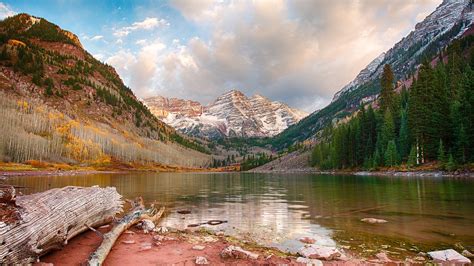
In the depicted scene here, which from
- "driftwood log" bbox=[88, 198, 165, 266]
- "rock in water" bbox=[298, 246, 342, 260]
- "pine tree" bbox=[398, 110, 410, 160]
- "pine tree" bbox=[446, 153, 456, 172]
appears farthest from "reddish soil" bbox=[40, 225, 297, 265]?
"pine tree" bbox=[398, 110, 410, 160]

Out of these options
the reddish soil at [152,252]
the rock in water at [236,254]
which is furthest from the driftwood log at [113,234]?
the rock in water at [236,254]

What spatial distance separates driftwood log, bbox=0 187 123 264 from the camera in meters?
8.34

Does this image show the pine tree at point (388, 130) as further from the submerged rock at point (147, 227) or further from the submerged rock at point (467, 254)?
the submerged rock at point (147, 227)

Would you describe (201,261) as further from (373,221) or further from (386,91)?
(386,91)

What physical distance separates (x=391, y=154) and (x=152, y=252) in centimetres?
8407

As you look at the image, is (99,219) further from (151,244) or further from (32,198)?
(32,198)

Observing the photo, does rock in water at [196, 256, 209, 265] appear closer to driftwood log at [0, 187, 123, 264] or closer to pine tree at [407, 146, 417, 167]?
driftwood log at [0, 187, 123, 264]

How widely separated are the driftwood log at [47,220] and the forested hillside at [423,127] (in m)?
63.0

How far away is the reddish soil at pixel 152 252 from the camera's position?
10.4m

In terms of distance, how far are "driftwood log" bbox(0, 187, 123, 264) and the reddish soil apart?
1.45 ft

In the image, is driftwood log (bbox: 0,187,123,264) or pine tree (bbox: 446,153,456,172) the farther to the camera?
pine tree (bbox: 446,153,456,172)

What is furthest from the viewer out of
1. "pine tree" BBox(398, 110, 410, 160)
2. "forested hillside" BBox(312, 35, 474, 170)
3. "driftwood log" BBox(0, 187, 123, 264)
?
"pine tree" BBox(398, 110, 410, 160)

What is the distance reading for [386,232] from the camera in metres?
15.7

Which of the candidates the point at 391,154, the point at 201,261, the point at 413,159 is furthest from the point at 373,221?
the point at 391,154
